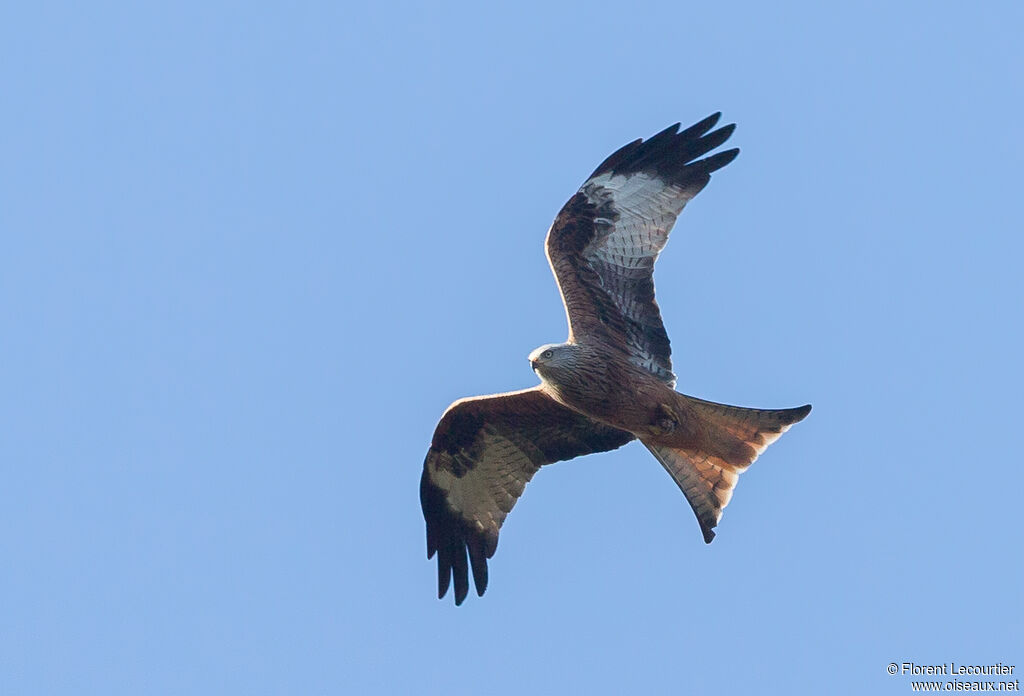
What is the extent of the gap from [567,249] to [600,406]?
4.20 ft

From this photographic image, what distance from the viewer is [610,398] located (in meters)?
9.07

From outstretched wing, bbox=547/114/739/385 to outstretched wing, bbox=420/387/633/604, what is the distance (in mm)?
810

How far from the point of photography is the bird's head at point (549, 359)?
8.90 meters

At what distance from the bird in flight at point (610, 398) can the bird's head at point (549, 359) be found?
1 centimetres

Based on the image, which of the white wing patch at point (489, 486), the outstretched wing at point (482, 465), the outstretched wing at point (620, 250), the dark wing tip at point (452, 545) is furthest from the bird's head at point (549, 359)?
the dark wing tip at point (452, 545)

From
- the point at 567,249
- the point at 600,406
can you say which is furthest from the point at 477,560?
the point at 567,249

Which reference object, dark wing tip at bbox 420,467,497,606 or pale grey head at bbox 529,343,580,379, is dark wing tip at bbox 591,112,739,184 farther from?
dark wing tip at bbox 420,467,497,606

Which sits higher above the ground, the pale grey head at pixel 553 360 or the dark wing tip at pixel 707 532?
the pale grey head at pixel 553 360

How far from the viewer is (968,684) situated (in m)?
8.70

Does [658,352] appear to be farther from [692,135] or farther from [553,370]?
[692,135]

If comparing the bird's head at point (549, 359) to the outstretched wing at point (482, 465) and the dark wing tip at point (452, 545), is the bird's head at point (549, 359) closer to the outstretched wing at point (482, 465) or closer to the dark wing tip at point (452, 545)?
the outstretched wing at point (482, 465)

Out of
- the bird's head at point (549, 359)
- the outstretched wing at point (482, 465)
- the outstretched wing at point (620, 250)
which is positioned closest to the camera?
the bird's head at point (549, 359)

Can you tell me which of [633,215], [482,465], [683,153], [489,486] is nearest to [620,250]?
[633,215]

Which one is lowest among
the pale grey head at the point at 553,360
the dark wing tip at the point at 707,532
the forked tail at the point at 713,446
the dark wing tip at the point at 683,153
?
the dark wing tip at the point at 707,532
